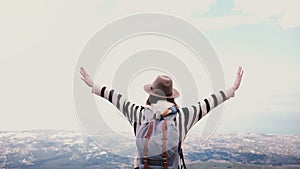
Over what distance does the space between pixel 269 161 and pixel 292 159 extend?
5.94 m

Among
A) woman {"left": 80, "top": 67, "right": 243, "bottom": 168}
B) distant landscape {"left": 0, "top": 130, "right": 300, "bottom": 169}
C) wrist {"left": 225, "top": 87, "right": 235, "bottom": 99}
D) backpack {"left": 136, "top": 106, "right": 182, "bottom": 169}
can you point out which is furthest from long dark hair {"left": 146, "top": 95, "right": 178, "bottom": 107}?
distant landscape {"left": 0, "top": 130, "right": 300, "bottom": 169}

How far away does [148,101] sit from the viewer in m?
2.45

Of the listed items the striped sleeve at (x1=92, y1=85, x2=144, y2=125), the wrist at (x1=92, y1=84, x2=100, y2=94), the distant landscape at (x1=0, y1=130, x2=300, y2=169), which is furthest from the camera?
the distant landscape at (x1=0, y1=130, x2=300, y2=169)

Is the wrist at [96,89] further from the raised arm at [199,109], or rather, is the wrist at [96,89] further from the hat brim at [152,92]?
the raised arm at [199,109]

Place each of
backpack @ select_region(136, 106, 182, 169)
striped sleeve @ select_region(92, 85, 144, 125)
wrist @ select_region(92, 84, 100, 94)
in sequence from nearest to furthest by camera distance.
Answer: backpack @ select_region(136, 106, 182, 169) → striped sleeve @ select_region(92, 85, 144, 125) → wrist @ select_region(92, 84, 100, 94)

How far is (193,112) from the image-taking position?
2311 millimetres

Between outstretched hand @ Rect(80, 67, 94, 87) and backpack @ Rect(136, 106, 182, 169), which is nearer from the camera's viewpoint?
backpack @ Rect(136, 106, 182, 169)

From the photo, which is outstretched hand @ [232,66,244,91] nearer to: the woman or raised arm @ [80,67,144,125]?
the woman

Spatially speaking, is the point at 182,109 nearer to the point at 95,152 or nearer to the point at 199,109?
the point at 199,109

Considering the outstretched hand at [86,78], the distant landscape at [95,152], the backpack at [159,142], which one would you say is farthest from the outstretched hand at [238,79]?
the distant landscape at [95,152]

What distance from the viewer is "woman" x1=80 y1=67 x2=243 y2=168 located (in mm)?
2312

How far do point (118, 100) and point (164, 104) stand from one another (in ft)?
1.16

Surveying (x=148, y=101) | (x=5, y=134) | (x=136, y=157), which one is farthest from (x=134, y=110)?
(x=5, y=134)

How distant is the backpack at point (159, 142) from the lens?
225 cm
